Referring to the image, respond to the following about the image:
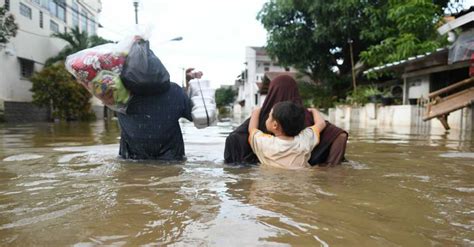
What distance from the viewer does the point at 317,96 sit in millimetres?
24328

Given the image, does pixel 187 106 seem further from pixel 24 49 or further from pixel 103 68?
pixel 24 49

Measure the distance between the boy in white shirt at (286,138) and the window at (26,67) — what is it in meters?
21.0

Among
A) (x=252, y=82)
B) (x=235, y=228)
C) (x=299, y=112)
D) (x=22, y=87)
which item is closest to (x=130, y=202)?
(x=235, y=228)

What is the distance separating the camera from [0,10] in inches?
613

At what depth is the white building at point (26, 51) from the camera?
20.1 metres

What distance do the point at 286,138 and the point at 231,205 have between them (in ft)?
5.13

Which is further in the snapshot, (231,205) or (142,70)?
(142,70)

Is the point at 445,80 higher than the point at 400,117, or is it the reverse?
the point at 445,80

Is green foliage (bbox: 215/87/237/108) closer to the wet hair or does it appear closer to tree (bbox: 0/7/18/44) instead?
tree (bbox: 0/7/18/44)

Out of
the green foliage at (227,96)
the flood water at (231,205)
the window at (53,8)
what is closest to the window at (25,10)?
the window at (53,8)

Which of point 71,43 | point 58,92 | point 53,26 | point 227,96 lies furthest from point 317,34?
point 227,96

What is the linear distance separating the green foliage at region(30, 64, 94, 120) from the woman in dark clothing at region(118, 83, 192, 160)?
17744 millimetres

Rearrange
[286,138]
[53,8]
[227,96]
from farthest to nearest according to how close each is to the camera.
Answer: [227,96]
[53,8]
[286,138]

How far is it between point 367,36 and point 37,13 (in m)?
16.9
